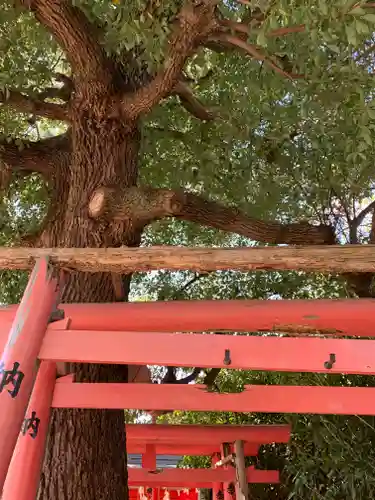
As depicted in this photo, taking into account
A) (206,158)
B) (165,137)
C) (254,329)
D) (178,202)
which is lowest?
(254,329)

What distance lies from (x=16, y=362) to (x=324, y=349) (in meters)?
1.16

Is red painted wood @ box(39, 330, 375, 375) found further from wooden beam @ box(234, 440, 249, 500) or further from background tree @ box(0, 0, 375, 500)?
wooden beam @ box(234, 440, 249, 500)

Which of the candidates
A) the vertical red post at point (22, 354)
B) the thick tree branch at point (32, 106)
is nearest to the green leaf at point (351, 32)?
the vertical red post at point (22, 354)

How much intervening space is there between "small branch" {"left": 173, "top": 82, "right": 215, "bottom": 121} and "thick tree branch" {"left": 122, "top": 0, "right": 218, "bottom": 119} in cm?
124

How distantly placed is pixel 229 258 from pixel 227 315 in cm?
49

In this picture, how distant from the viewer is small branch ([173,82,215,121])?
5714 millimetres

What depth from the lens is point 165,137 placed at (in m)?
6.16

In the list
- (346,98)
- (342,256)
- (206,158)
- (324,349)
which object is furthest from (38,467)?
(206,158)

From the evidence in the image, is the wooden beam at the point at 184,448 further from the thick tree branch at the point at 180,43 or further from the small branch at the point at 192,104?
the thick tree branch at the point at 180,43

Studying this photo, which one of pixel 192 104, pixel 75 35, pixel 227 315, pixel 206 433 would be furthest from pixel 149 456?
pixel 75 35

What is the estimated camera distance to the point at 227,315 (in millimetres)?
3018

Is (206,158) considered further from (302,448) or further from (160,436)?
(302,448)

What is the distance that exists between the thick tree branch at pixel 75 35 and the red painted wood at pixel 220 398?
8.19 feet

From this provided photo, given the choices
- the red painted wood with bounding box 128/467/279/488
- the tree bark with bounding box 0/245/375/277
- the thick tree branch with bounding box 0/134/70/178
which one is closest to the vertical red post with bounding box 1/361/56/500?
the tree bark with bounding box 0/245/375/277
